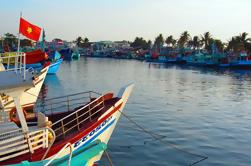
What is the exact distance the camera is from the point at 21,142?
32.4 feet

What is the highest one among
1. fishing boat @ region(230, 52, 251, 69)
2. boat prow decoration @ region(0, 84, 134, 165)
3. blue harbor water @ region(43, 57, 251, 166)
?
fishing boat @ region(230, 52, 251, 69)

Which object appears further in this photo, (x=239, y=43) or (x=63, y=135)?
(x=239, y=43)

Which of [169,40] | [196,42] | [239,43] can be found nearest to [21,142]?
[239,43]

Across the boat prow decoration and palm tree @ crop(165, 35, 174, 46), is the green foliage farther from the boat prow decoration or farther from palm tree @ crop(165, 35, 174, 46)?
the boat prow decoration

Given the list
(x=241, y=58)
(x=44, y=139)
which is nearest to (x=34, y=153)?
(x=44, y=139)

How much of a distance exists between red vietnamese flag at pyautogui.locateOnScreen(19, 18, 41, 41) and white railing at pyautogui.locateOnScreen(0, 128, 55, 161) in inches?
164

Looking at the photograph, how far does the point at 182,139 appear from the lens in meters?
18.7

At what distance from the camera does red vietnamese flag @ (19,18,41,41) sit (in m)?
12.8

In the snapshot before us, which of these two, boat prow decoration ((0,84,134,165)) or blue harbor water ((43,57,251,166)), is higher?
boat prow decoration ((0,84,134,165))

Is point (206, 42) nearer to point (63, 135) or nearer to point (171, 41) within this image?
point (171, 41)

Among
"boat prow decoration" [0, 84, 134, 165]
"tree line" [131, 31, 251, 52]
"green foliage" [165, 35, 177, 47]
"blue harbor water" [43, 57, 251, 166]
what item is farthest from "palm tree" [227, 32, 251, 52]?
"boat prow decoration" [0, 84, 134, 165]

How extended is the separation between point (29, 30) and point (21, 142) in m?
4.97

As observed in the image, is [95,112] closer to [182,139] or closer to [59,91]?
[182,139]

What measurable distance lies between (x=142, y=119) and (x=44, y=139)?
1368 cm
